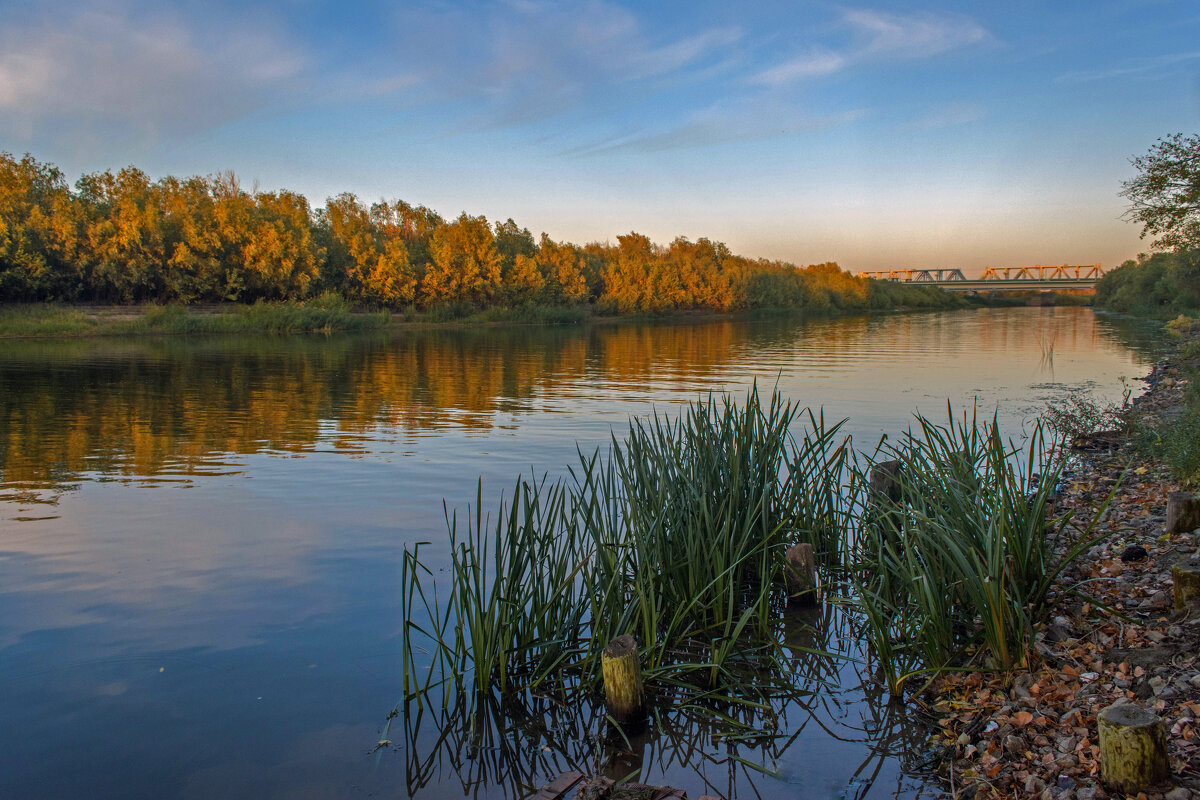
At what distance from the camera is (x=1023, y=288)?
15700cm

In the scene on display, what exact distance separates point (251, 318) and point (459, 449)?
139 ft

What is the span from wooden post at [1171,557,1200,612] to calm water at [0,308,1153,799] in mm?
1658

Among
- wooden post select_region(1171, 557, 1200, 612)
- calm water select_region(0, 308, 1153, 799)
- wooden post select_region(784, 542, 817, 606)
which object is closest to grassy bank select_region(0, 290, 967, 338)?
calm water select_region(0, 308, 1153, 799)

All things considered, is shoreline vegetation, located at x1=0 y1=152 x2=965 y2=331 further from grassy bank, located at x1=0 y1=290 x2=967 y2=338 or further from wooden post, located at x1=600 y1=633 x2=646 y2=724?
wooden post, located at x1=600 y1=633 x2=646 y2=724

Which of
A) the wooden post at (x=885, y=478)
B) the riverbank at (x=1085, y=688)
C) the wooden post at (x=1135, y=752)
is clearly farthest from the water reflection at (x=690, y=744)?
the wooden post at (x=885, y=478)

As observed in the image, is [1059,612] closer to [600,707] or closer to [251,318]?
[600,707]

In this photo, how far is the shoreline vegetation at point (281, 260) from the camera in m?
47.9

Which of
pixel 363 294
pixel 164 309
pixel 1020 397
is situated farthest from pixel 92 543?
pixel 363 294

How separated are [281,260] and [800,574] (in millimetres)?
54610

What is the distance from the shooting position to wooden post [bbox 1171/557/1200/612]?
4.32 metres

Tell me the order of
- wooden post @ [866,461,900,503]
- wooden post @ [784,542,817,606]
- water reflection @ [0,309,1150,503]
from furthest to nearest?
water reflection @ [0,309,1150,503]
wooden post @ [866,461,900,503]
wooden post @ [784,542,817,606]

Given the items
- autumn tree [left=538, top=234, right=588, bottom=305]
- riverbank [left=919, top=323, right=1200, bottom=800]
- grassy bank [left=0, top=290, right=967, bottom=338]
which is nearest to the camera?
riverbank [left=919, top=323, right=1200, bottom=800]

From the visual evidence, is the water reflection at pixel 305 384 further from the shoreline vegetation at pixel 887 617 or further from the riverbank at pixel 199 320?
the shoreline vegetation at pixel 887 617

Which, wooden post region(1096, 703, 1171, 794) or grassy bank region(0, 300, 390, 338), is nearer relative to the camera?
wooden post region(1096, 703, 1171, 794)
